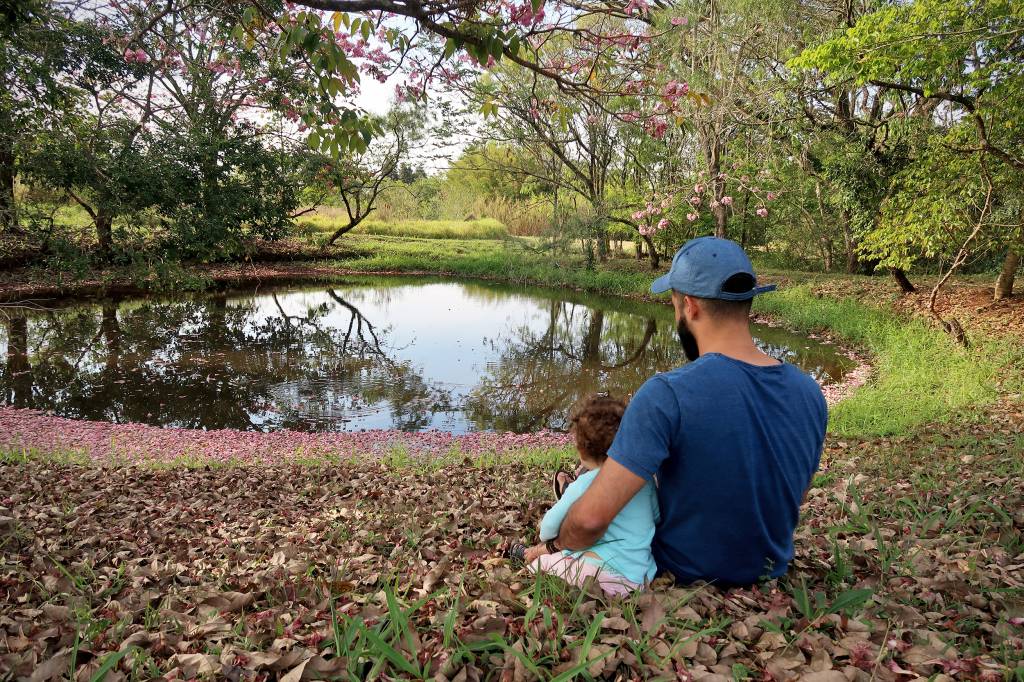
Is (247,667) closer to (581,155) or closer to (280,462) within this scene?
(280,462)

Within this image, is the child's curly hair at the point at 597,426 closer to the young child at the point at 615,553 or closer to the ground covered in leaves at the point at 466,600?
the young child at the point at 615,553

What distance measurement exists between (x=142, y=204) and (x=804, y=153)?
16.2 metres

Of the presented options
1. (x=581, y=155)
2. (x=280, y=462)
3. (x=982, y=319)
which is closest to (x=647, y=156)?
(x=581, y=155)

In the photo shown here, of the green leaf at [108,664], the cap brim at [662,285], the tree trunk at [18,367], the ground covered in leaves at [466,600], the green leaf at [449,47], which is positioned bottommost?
the tree trunk at [18,367]

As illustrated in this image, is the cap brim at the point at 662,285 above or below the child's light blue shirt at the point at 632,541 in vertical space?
above

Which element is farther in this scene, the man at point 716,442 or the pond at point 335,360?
the pond at point 335,360

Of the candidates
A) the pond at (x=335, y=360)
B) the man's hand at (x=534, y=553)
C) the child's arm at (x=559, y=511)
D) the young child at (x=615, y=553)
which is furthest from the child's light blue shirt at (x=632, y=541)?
the pond at (x=335, y=360)

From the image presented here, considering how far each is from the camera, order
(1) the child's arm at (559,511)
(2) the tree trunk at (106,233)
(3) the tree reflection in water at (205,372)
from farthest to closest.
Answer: (3) the tree reflection in water at (205,372) < (2) the tree trunk at (106,233) < (1) the child's arm at (559,511)

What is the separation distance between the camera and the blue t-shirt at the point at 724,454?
6.47ft

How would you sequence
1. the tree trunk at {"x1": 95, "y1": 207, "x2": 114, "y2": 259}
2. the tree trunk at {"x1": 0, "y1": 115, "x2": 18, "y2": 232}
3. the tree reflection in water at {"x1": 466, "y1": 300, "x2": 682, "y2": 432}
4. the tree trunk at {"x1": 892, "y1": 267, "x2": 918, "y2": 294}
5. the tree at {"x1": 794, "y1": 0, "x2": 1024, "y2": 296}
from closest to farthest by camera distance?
1. the tree trunk at {"x1": 0, "y1": 115, "x2": 18, "y2": 232}
2. the tree trunk at {"x1": 95, "y1": 207, "x2": 114, "y2": 259}
3. the tree at {"x1": 794, "y1": 0, "x2": 1024, "y2": 296}
4. the tree reflection in water at {"x1": 466, "y1": 300, "x2": 682, "y2": 432}
5. the tree trunk at {"x1": 892, "y1": 267, "x2": 918, "y2": 294}

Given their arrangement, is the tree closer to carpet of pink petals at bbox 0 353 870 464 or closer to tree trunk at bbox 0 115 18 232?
carpet of pink petals at bbox 0 353 870 464

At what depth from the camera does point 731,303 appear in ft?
6.92

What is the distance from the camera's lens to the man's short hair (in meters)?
2.09

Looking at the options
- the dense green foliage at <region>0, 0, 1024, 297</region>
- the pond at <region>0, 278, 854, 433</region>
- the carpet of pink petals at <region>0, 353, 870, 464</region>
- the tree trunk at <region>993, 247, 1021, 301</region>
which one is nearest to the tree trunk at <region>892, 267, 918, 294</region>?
the dense green foliage at <region>0, 0, 1024, 297</region>
